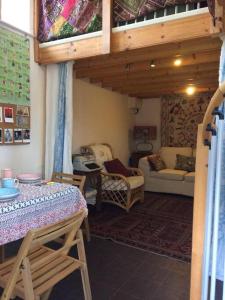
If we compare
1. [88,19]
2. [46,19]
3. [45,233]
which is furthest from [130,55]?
[45,233]

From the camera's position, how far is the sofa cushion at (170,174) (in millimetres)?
4867

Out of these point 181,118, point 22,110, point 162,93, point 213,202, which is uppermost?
point 162,93

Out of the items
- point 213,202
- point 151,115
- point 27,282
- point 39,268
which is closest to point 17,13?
point 39,268

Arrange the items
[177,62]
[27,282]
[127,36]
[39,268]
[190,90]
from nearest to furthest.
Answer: [27,282]
[39,268]
[127,36]
[177,62]
[190,90]

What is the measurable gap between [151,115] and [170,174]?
2012 mm

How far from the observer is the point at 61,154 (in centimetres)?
322

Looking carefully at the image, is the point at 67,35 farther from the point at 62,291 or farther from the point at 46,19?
the point at 62,291

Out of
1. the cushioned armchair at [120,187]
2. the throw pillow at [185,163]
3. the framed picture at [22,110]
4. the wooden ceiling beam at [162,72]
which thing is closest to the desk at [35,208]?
the framed picture at [22,110]

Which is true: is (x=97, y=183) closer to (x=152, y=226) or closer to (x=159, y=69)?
(x=152, y=226)

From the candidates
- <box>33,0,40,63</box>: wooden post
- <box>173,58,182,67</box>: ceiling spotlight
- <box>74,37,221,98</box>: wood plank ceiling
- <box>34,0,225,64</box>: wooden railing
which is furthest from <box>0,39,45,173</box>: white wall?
<box>173,58,182,67</box>: ceiling spotlight

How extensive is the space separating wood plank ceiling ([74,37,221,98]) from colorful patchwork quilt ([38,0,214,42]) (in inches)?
15.3

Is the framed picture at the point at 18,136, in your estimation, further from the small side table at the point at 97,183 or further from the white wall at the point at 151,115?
the white wall at the point at 151,115

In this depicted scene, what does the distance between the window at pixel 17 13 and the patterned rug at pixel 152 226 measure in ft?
8.66

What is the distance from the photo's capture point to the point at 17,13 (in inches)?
120
